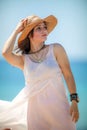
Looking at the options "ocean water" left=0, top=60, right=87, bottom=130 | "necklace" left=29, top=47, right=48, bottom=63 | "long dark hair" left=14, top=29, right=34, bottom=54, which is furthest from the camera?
"ocean water" left=0, top=60, right=87, bottom=130

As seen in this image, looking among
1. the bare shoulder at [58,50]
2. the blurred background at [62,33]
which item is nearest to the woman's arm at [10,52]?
the bare shoulder at [58,50]

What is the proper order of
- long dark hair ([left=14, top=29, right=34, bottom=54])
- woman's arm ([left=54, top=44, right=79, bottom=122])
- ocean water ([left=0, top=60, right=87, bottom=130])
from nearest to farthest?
woman's arm ([left=54, top=44, right=79, bottom=122]) < long dark hair ([left=14, top=29, right=34, bottom=54]) < ocean water ([left=0, top=60, right=87, bottom=130])

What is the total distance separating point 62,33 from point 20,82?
1.54 ft

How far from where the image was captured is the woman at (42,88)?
60.9 inches

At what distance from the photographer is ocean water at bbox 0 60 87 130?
80.7 inches

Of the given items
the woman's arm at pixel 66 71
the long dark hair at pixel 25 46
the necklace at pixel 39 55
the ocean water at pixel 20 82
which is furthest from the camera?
the ocean water at pixel 20 82

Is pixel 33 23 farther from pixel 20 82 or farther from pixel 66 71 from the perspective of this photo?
pixel 20 82

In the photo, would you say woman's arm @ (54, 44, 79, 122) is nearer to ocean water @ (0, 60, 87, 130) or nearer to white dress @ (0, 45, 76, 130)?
white dress @ (0, 45, 76, 130)

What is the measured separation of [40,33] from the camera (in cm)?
164

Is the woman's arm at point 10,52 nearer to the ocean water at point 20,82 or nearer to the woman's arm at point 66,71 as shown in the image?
the woman's arm at point 66,71

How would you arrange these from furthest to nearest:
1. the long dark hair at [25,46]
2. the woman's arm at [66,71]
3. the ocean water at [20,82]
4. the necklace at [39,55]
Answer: the ocean water at [20,82], the long dark hair at [25,46], the necklace at [39,55], the woman's arm at [66,71]

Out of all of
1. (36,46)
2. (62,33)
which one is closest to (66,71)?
(36,46)

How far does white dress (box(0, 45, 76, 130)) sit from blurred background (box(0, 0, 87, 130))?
507 millimetres

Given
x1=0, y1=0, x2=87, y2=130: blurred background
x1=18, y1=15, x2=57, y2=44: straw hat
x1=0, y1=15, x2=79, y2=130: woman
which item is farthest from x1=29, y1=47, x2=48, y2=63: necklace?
x1=0, y1=0, x2=87, y2=130: blurred background
